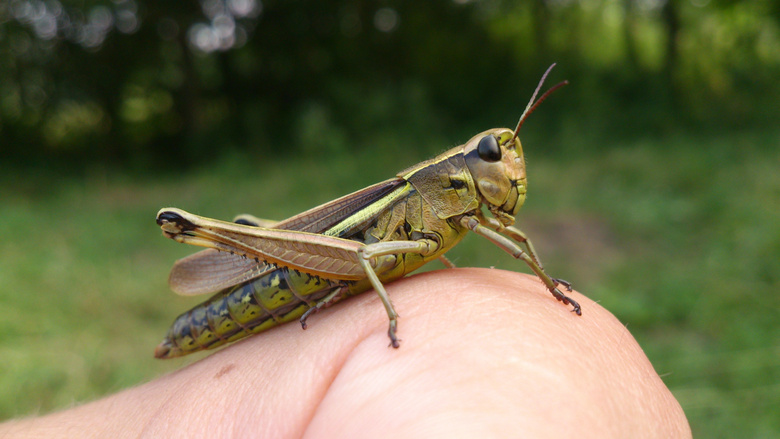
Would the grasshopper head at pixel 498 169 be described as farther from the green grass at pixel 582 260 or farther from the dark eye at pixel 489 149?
the green grass at pixel 582 260

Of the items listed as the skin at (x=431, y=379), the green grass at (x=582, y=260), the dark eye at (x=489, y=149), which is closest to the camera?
the skin at (x=431, y=379)

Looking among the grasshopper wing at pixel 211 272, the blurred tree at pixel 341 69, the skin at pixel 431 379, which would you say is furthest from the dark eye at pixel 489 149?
the blurred tree at pixel 341 69

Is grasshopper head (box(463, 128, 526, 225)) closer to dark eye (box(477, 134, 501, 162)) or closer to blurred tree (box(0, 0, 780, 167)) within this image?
dark eye (box(477, 134, 501, 162))

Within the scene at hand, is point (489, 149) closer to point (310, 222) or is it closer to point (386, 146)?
point (310, 222)

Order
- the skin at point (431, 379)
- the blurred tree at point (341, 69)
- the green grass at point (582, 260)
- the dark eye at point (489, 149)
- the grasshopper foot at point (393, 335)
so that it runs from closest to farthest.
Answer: the skin at point (431, 379) → the grasshopper foot at point (393, 335) → the dark eye at point (489, 149) → the green grass at point (582, 260) → the blurred tree at point (341, 69)

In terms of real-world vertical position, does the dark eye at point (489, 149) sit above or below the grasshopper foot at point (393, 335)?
above

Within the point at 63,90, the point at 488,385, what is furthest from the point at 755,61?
the point at 63,90
